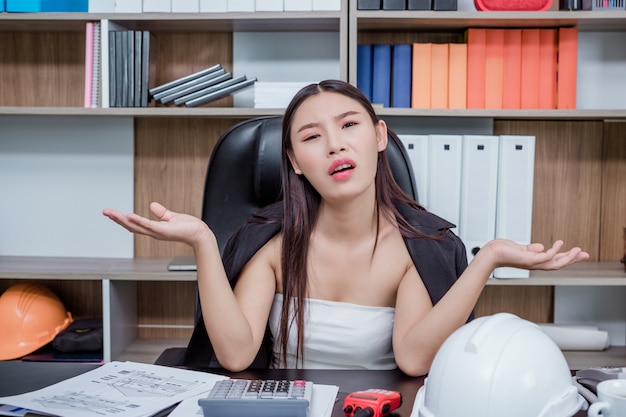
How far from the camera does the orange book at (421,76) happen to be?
235 cm

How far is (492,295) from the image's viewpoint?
2686 mm

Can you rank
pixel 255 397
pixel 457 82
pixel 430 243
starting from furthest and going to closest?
pixel 457 82
pixel 430 243
pixel 255 397

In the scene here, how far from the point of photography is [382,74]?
2.39 meters

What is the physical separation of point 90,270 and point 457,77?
138 centimetres

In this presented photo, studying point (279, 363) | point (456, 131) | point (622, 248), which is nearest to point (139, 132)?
point (456, 131)

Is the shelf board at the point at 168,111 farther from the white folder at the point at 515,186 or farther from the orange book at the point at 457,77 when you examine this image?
the white folder at the point at 515,186

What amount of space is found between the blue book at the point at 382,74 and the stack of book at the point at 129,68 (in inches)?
30.0

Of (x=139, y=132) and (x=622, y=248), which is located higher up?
(x=139, y=132)

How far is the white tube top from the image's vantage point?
144 cm

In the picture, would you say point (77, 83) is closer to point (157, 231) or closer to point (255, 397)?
point (157, 231)

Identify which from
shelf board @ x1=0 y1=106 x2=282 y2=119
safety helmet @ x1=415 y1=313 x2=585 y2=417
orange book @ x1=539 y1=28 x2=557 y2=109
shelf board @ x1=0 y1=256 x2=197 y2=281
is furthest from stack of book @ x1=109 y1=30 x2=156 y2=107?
safety helmet @ x1=415 y1=313 x2=585 y2=417

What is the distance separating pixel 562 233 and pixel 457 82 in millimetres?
748

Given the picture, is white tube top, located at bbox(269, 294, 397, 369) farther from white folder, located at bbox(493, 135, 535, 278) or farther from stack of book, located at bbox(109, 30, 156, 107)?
stack of book, located at bbox(109, 30, 156, 107)

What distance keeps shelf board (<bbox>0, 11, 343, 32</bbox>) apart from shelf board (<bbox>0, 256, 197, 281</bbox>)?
833mm
